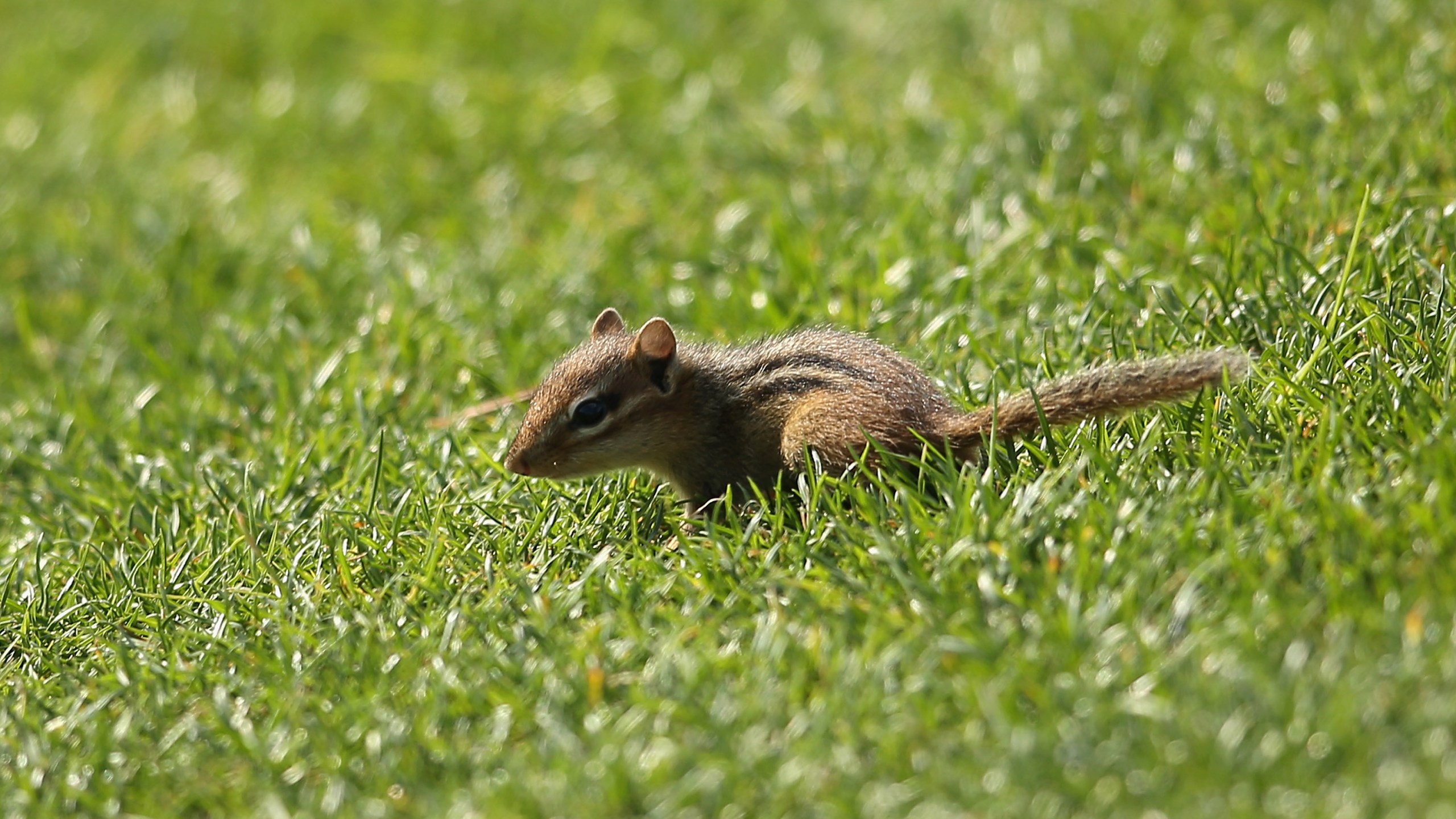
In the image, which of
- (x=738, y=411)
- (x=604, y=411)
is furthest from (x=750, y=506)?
(x=604, y=411)

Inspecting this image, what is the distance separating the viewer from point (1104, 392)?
3.78 m

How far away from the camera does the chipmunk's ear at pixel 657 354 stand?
4.51 meters

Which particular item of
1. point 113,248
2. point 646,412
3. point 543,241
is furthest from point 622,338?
point 113,248

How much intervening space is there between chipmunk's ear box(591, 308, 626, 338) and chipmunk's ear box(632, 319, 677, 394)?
0.93ft

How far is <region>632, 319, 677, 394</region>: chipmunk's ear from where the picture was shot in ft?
14.8

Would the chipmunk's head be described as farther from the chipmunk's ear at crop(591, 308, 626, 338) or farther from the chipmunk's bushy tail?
the chipmunk's bushy tail

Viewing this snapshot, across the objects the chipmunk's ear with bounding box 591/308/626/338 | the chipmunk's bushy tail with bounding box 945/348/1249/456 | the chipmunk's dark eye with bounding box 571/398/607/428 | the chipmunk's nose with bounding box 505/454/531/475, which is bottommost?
the chipmunk's nose with bounding box 505/454/531/475

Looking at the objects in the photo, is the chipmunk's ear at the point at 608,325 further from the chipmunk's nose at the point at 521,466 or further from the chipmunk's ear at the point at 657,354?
the chipmunk's nose at the point at 521,466

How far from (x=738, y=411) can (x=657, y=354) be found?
30 centimetres

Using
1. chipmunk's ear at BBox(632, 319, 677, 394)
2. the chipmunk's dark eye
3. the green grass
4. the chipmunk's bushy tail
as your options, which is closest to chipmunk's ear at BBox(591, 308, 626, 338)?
chipmunk's ear at BBox(632, 319, 677, 394)

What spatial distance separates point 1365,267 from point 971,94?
2851 mm

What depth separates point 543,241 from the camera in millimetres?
6734

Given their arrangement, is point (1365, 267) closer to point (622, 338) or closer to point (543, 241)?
point (622, 338)

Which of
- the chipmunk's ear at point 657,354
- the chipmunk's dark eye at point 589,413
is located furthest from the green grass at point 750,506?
the chipmunk's ear at point 657,354
